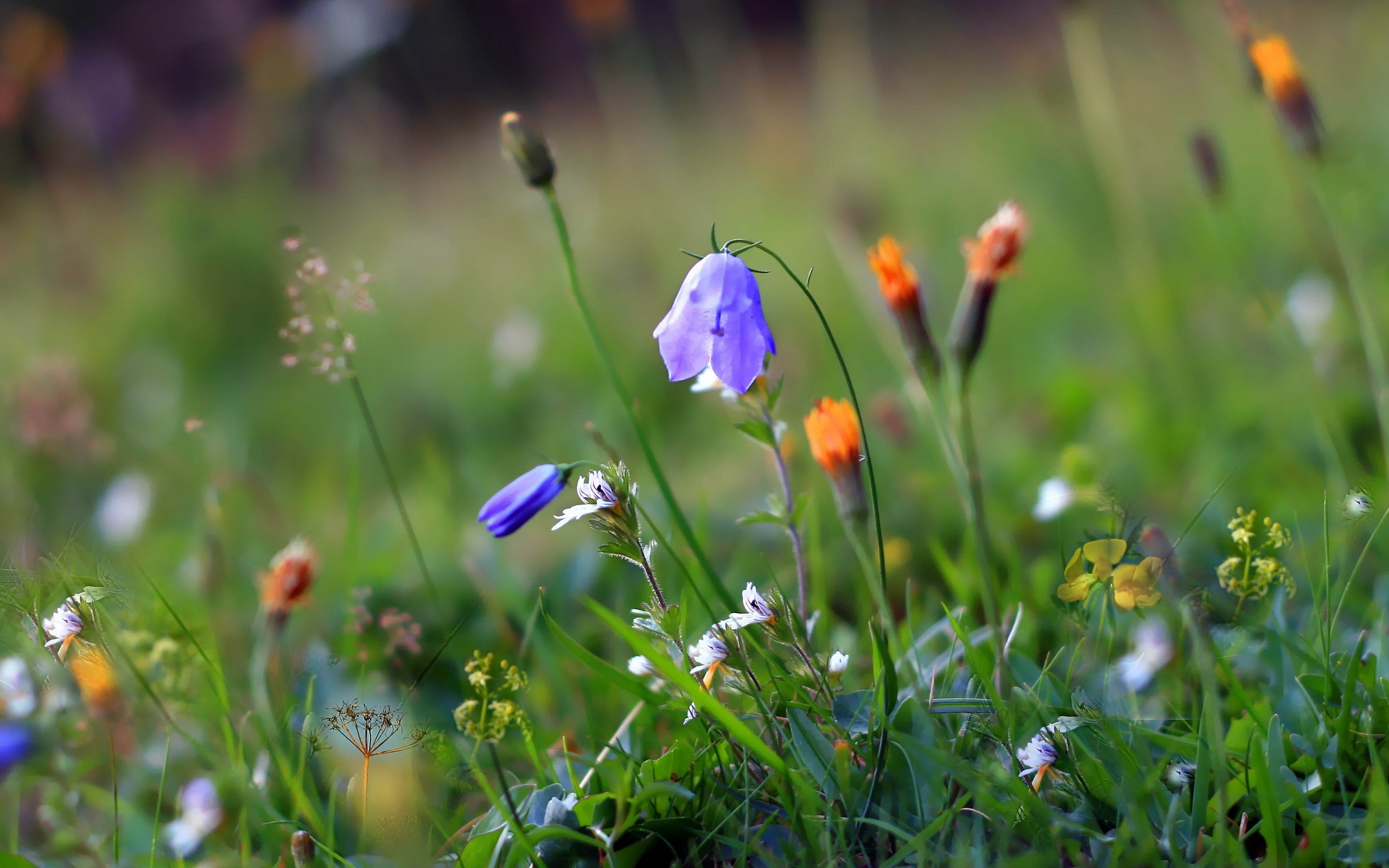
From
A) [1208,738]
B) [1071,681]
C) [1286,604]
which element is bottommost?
[1286,604]

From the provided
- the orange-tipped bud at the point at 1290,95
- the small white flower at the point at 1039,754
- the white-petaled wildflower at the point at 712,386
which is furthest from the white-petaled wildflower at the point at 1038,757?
the orange-tipped bud at the point at 1290,95

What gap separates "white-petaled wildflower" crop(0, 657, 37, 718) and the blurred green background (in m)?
0.18

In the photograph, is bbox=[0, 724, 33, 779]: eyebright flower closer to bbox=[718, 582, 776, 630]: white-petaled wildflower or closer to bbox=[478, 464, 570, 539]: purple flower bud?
bbox=[478, 464, 570, 539]: purple flower bud

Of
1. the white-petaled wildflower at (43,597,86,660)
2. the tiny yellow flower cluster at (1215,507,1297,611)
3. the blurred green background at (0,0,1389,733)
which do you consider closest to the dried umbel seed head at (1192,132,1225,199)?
the blurred green background at (0,0,1389,733)

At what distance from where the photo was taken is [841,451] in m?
1.06

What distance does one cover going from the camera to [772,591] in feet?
3.31

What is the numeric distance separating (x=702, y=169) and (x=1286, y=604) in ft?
17.5

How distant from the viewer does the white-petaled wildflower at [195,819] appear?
1270mm

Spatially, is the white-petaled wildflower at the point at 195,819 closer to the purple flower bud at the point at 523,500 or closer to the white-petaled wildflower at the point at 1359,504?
the purple flower bud at the point at 523,500

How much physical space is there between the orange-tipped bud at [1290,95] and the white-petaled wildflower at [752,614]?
1252 millimetres

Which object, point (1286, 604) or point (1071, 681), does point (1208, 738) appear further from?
point (1286, 604)

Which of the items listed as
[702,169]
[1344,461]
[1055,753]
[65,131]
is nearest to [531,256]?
[702,169]

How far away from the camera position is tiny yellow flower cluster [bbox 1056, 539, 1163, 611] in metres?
0.96

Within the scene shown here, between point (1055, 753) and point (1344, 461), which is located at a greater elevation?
point (1055, 753)
